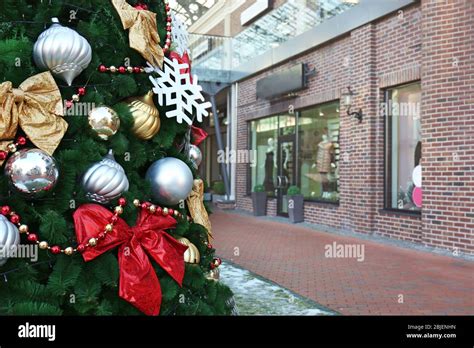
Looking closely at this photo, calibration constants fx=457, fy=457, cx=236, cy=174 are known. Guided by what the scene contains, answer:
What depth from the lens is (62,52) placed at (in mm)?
1927

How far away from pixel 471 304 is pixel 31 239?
13.3 feet

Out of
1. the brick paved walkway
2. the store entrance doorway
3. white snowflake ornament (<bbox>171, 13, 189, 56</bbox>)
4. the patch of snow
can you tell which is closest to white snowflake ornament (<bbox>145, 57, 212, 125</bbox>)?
white snowflake ornament (<bbox>171, 13, 189, 56</bbox>)

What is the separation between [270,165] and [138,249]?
11.4 meters

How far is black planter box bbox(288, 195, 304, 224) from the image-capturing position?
11.1 meters

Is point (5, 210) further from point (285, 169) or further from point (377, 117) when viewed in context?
point (285, 169)

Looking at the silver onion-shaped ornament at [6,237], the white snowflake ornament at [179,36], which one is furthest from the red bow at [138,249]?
the white snowflake ornament at [179,36]

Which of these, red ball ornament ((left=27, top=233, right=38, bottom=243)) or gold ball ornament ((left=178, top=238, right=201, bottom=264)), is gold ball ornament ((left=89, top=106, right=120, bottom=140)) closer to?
red ball ornament ((left=27, top=233, right=38, bottom=243))

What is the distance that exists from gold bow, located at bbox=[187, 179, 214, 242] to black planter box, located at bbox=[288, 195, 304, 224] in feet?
28.0

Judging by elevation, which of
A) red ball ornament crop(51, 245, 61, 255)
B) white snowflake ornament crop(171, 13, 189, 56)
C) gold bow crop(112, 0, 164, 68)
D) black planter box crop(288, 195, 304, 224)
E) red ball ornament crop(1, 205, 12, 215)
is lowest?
black planter box crop(288, 195, 304, 224)

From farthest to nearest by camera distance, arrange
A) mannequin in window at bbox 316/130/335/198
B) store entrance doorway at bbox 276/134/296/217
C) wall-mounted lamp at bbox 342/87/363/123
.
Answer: store entrance doorway at bbox 276/134/296/217 < mannequin in window at bbox 316/130/335/198 < wall-mounted lamp at bbox 342/87/363/123

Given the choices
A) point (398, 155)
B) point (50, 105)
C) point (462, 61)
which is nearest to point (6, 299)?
point (50, 105)

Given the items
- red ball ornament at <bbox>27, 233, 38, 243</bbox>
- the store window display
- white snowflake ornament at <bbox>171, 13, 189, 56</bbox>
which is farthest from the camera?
the store window display

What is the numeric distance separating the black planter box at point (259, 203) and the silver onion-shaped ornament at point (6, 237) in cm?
1137
